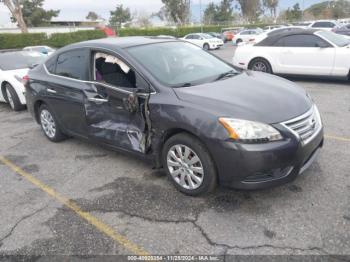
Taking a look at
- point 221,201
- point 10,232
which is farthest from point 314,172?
point 10,232

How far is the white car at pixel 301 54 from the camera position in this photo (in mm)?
8117

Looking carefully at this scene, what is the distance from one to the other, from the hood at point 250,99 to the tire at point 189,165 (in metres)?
0.38

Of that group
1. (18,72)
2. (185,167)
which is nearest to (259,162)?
(185,167)

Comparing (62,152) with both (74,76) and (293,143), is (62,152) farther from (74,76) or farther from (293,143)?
(293,143)

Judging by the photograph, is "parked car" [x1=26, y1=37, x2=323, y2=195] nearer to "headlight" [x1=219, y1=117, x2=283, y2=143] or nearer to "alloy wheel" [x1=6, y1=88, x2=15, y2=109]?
"headlight" [x1=219, y1=117, x2=283, y2=143]

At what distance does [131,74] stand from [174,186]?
→ 1.35m

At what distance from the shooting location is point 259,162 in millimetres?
2914

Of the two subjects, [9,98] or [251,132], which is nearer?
[251,132]

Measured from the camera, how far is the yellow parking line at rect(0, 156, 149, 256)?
2.82m

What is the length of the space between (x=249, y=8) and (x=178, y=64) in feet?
278

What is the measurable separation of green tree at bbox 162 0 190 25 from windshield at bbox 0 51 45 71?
199ft

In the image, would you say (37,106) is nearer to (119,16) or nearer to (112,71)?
(112,71)

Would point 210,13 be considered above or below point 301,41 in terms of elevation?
above

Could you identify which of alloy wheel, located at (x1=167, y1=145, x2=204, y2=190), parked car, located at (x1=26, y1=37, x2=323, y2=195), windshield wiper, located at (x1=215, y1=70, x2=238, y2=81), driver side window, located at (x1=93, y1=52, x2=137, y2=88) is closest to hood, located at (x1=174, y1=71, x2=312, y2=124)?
parked car, located at (x1=26, y1=37, x2=323, y2=195)
